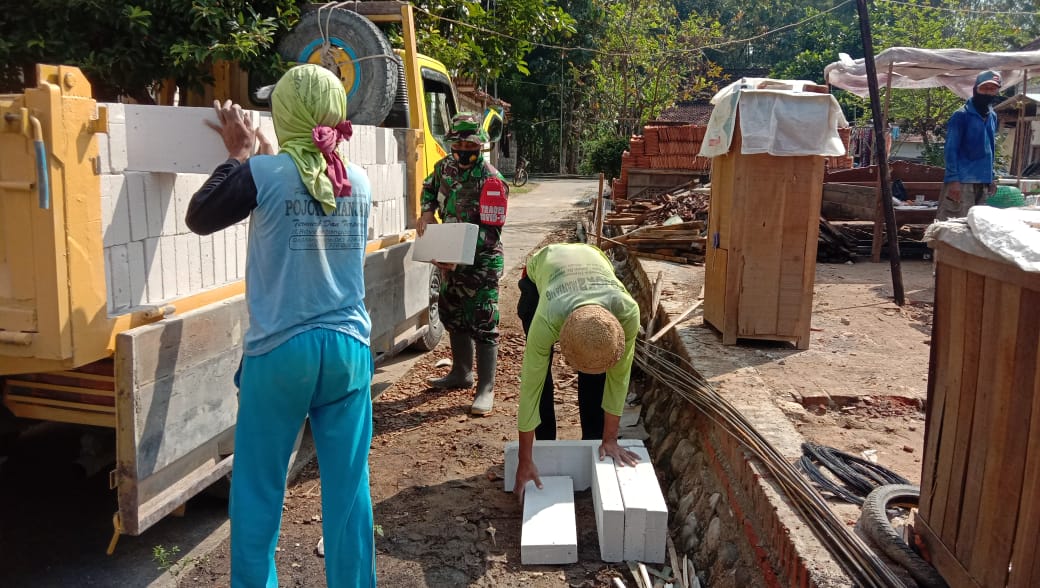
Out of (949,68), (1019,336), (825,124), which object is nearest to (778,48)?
(949,68)

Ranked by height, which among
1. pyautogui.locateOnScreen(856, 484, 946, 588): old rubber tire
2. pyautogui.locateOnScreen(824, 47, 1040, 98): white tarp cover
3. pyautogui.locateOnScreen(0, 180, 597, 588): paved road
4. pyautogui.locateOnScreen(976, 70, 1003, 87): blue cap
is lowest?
pyautogui.locateOnScreen(0, 180, 597, 588): paved road

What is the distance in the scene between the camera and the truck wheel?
20.7ft

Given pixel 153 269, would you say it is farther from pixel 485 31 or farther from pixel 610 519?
pixel 485 31

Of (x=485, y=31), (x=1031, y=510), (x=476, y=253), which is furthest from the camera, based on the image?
(x=485, y=31)

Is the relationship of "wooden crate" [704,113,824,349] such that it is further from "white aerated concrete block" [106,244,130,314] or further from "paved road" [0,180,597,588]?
"white aerated concrete block" [106,244,130,314]

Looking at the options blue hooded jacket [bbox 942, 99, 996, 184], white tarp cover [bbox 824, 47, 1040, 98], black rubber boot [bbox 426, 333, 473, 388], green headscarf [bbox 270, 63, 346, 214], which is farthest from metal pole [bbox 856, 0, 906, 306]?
green headscarf [bbox 270, 63, 346, 214]

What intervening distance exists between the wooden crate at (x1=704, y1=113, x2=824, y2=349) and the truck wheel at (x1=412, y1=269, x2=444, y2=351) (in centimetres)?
230

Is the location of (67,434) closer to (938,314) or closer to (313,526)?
(313,526)

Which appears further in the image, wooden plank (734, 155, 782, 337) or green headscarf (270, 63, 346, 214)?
wooden plank (734, 155, 782, 337)

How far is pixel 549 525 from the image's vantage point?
11.2ft

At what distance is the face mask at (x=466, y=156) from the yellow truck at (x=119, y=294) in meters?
1.89

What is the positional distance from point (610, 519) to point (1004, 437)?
1619mm

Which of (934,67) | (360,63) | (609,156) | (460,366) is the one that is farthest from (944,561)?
(609,156)

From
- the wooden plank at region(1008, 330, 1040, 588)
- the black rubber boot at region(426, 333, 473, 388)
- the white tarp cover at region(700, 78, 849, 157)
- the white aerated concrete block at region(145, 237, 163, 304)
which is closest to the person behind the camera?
the wooden plank at region(1008, 330, 1040, 588)
